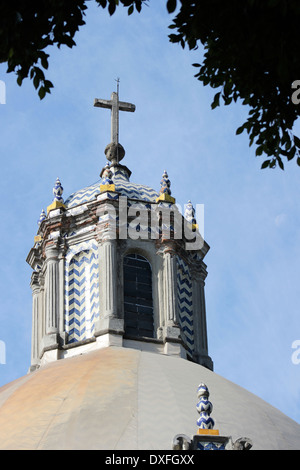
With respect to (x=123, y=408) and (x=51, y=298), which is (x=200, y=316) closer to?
(x=51, y=298)

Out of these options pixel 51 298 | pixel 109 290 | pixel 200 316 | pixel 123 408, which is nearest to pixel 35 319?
pixel 51 298

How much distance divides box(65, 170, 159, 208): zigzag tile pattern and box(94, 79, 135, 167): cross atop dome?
149 cm

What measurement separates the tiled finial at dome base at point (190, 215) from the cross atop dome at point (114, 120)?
107 inches

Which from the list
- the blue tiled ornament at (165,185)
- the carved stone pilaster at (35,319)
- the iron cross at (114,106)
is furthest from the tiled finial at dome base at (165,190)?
the carved stone pilaster at (35,319)

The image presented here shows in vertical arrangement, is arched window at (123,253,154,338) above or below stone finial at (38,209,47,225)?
below

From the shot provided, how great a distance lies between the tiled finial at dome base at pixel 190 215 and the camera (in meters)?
34.3

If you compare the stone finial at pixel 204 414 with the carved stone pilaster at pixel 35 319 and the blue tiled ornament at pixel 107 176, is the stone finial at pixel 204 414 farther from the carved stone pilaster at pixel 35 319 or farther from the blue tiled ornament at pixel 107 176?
the blue tiled ornament at pixel 107 176

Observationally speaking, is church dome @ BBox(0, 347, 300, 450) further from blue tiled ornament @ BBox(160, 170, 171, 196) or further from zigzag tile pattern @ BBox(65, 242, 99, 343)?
blue tiled ornament @ BBox(160, 170, 171, 196)

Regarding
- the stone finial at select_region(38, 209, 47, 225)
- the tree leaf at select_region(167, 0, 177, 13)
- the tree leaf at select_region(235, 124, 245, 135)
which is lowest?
the tree leaf at select_region(235, 124, 245, 135)

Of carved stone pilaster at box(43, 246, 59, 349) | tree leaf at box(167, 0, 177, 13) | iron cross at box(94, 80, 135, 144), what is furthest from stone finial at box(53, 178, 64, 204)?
tree leaf at box(167, 0, 177, 13)

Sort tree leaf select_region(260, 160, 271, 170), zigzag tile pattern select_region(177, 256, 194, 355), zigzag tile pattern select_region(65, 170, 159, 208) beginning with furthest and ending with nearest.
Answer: zigzag tile pattern select_region(65, 170, 159, 208), zigzag tile pattern select_region(177, 256, 194, 355), tree leaf select_region(260, 160, 271, 170)

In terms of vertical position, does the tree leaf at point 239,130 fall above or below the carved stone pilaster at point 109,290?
below

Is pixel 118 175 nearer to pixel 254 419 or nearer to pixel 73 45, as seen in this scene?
pixel 254 419

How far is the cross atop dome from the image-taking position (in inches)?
1407
